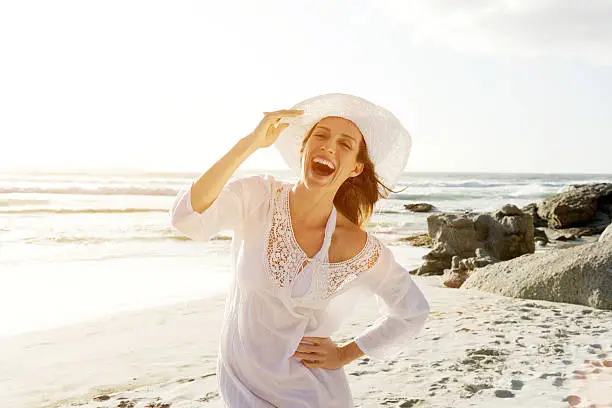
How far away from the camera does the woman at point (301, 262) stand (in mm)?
2594

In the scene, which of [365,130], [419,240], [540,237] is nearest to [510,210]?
[419,240]

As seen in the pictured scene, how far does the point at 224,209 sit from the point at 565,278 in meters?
6.29

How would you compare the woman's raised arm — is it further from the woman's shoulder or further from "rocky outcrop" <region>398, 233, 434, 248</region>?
"rocky outcrop" <region>398, 233, 434, 248</region>

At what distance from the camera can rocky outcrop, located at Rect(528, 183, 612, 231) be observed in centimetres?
2114

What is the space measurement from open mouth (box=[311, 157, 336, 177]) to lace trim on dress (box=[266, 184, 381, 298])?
0.18 meters

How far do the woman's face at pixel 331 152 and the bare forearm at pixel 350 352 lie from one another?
69 centimetres

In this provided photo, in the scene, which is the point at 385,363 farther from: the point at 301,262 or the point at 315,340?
the point at 301,262

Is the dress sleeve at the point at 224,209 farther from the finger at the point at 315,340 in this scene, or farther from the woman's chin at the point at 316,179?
the finger at the point at 315,340

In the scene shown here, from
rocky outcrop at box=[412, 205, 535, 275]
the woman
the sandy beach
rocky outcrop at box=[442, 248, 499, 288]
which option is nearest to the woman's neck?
Answer: the woman

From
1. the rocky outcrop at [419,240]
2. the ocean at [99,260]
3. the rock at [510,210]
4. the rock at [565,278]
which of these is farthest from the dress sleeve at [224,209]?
the rocky outcrop at [419,240]

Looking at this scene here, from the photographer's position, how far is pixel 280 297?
258 centimetres

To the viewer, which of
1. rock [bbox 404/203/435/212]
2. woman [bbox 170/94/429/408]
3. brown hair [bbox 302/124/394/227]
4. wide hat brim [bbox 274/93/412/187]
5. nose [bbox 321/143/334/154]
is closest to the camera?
woman [bbox 170/94/429/408]

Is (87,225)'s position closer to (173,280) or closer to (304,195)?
(173,280)

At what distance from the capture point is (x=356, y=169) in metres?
2.93
